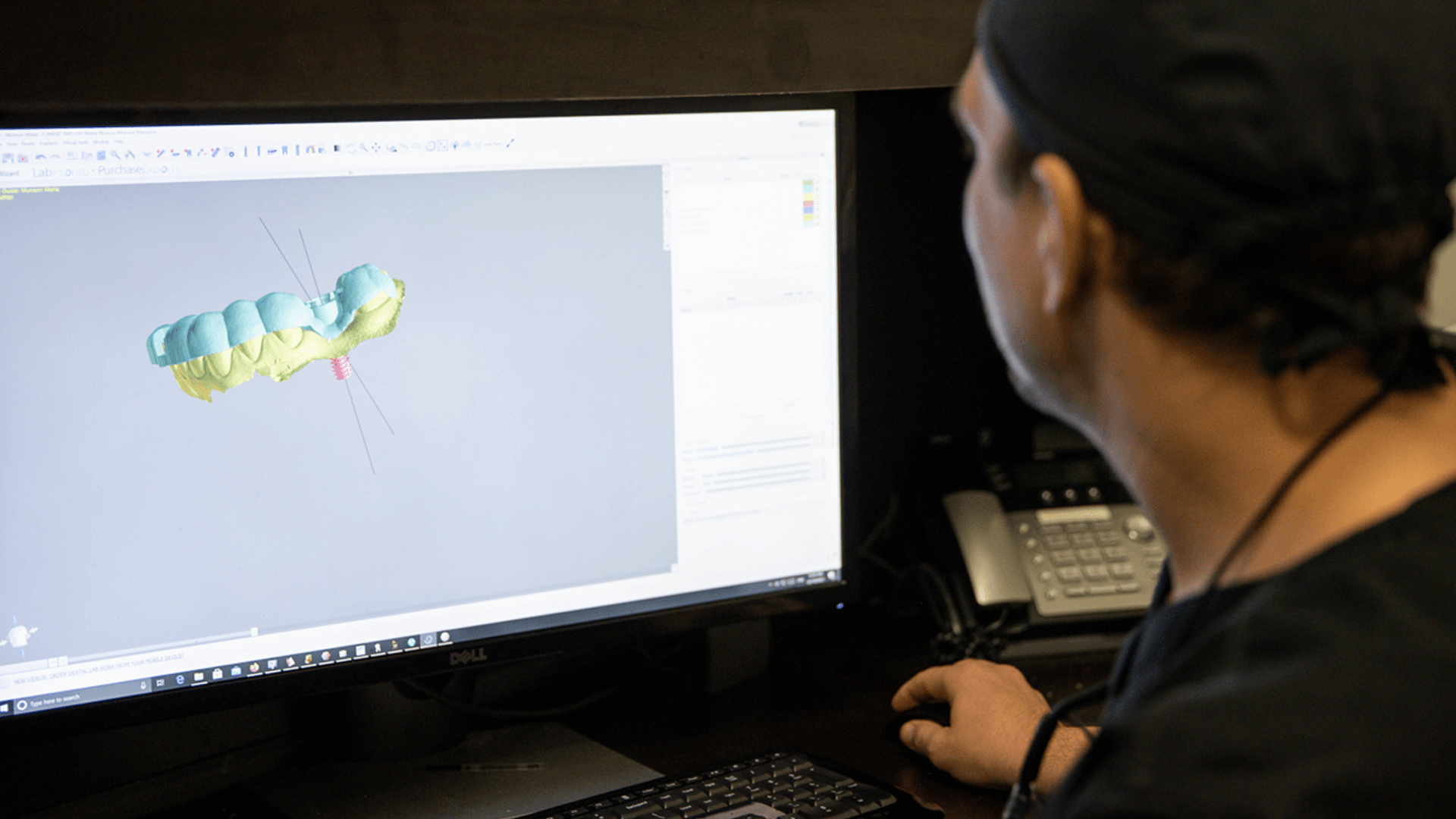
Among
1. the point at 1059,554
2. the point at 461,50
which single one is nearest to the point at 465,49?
the point at 461,50

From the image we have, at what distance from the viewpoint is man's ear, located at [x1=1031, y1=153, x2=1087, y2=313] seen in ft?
1.62

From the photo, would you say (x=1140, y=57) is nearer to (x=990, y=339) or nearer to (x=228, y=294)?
(x=228, y=294)

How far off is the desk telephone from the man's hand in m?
0.14

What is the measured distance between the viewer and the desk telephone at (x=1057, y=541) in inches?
40.6

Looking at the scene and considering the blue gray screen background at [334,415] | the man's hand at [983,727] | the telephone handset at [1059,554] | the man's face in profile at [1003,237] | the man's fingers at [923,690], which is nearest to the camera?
the man's face in profile at [1003,237]

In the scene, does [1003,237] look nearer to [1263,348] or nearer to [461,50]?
[1263,348]

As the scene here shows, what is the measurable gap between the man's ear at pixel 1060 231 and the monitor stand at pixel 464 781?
1.59 ft

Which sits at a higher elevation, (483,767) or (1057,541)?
(1057,541)

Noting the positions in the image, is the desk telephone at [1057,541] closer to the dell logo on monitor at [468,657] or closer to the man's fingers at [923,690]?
the man's fingers at [923,690]

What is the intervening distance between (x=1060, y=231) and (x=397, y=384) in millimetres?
450

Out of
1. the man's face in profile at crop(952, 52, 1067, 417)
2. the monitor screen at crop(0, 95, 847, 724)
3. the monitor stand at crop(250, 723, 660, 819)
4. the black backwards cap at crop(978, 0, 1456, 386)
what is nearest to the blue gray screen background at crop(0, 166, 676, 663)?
the monitor screen at crop(0, 95, 847, 724)

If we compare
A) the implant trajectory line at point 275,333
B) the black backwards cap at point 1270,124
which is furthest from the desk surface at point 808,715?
the black backwards cap at point 1270,124

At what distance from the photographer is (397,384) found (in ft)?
2.51

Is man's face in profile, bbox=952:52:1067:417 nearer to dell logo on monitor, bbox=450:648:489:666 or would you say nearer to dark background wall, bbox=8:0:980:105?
dark background wall, bbox=8:0:980:105
